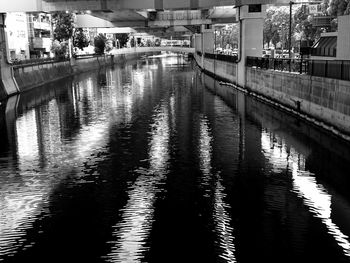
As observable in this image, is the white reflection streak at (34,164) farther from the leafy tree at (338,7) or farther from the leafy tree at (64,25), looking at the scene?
the leafy tree at (64,25)

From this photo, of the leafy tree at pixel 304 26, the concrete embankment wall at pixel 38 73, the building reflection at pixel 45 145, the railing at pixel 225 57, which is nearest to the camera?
the building reflection at pixel 45 145

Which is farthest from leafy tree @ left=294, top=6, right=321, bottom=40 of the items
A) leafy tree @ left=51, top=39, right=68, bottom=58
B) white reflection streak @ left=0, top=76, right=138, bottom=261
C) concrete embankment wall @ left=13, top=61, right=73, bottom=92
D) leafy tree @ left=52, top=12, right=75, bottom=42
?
white reflection streak @ left=0, top=76, right=138, bottom=261

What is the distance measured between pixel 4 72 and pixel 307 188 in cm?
3563

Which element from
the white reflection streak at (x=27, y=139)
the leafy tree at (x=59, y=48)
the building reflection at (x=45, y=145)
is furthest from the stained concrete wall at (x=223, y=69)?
the leafy tree at (x=59, y=48)

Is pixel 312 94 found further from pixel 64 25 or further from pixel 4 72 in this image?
pixel 64 25

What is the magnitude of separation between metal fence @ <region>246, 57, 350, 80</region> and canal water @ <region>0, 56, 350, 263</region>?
3139mm

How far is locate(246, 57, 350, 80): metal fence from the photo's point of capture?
2444cm

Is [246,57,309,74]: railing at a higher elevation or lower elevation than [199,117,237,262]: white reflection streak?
higher

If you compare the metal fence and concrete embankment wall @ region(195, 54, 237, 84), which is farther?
concrete embankment wall @ region(195, 54, 237, 84)

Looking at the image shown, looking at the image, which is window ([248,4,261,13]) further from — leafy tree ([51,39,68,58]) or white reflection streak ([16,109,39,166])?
leafy tree ([51,39,68,58])

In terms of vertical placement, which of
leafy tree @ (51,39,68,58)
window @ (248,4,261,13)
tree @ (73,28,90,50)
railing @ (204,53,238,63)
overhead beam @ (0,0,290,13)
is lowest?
railing @ (204,53,238,63)

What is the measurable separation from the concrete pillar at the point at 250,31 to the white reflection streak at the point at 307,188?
930 inches

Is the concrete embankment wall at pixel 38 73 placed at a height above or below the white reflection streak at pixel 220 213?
above

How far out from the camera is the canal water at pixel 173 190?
12430mm
